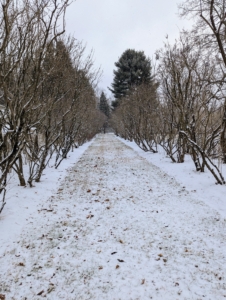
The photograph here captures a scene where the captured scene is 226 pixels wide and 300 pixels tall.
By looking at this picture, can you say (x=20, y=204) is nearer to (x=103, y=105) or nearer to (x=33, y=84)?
(x=33, y=84)

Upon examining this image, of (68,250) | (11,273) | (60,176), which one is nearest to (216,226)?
(68,250)

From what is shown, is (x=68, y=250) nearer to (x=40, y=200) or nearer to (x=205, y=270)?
(x=205, y=270)

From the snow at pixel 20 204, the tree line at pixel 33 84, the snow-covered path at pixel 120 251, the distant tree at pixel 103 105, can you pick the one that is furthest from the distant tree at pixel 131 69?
the snow-covered path at pixel 120 251

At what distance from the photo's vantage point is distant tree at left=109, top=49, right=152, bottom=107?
33.4 metres

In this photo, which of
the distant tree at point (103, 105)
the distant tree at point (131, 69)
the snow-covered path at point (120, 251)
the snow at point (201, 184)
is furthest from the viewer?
the distant tree at point (103, 105)

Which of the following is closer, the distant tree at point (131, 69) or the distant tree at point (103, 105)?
the distant tree at point (131, 69)

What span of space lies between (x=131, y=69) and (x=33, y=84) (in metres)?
32.0

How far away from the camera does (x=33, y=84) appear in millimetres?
4500

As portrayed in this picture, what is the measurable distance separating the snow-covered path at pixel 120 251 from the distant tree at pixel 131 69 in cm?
2890

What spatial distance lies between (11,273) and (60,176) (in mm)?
5617

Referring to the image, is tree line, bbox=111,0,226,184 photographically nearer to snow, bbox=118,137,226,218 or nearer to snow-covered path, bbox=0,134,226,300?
snow, bbox=118,137,226,218

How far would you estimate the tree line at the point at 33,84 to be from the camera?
4.23m

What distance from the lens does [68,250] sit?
11.3ft

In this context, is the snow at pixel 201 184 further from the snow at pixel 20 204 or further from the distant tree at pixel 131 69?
the distant tree at pixel 131 69
